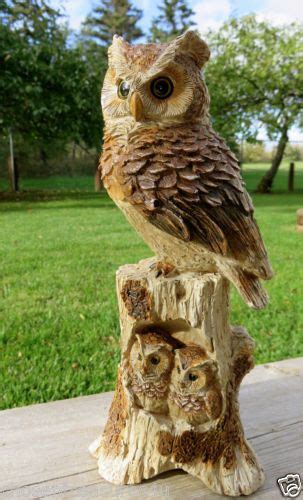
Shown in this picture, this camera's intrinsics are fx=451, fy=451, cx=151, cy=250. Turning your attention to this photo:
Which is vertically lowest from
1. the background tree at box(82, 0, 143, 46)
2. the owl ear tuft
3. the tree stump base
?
the tree stump base

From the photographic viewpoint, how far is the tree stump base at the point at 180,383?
1421 mm

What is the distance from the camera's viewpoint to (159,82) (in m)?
1.28

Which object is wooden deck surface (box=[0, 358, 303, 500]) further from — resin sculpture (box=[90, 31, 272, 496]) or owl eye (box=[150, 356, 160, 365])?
owl eye (box=[150, 356, 160, 365])

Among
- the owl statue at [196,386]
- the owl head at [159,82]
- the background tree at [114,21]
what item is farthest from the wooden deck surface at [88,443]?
the background tree at [114,21]

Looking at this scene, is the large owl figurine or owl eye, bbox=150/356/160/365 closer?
the large owl figurine

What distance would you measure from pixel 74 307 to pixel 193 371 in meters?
2.08

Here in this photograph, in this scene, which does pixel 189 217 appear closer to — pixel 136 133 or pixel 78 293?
pixel 136 133

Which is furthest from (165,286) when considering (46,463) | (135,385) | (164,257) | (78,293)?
(78,293)

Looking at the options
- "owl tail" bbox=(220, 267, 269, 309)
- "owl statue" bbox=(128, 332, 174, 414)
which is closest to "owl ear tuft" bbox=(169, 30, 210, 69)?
"owl tail" bbox=(220, 267, 269, 309)

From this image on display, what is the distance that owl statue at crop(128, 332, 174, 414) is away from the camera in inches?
57.3

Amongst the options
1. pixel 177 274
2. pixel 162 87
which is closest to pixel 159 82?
pixel 162 87

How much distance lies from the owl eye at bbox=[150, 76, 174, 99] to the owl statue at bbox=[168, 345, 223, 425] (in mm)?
785

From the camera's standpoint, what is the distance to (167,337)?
4.91ft

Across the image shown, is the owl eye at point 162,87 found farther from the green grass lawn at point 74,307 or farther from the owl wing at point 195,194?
the green grass lawn at point 74,307
